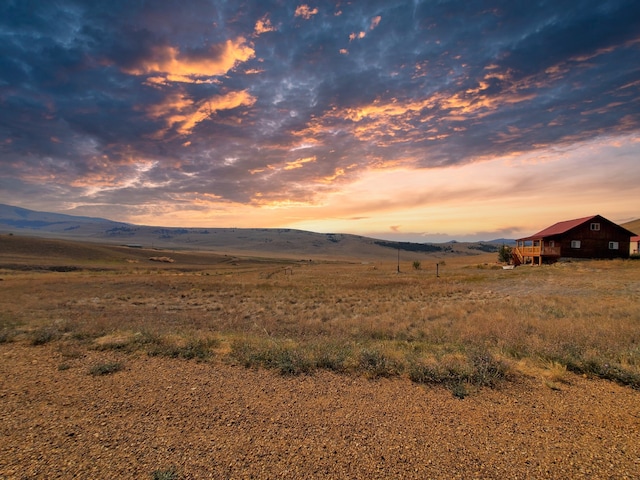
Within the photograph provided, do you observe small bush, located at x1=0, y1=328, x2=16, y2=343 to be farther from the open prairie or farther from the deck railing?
the deck railing

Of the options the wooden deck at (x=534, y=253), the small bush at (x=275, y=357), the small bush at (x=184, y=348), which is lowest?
the small bush at (x=184, y=348)

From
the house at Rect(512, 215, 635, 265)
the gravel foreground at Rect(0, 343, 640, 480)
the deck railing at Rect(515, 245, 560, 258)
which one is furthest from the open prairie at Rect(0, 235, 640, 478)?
the house at Rect(512, 215, 635, 265)

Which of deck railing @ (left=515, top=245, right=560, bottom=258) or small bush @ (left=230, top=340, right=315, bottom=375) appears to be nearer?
small bush @ (left=230, top=340, right=315, bottom=375)

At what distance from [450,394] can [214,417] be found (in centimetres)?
415

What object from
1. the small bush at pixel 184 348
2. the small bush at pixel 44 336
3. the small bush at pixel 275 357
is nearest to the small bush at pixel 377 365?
the small bush at pixel 275 357

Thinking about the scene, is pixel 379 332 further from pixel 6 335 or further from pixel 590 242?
pixel 590 242

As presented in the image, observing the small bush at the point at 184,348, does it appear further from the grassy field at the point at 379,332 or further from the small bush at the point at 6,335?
the small bush at the point at 6,335

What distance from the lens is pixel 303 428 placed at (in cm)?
453

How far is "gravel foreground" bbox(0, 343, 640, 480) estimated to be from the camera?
3.70 m

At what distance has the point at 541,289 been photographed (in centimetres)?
2245

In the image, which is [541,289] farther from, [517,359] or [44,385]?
[44,385]

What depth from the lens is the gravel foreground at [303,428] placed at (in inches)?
146

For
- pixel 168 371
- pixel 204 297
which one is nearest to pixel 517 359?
pixel 168 371

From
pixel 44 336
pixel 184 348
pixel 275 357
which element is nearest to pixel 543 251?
pixel 275 357
